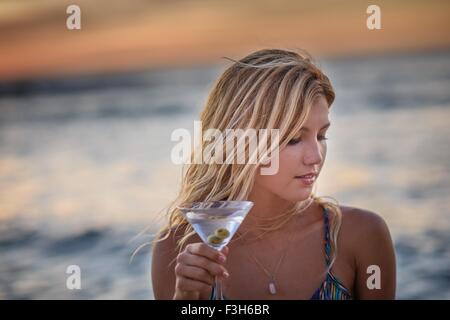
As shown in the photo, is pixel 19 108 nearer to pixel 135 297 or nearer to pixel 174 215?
pixel 135 297

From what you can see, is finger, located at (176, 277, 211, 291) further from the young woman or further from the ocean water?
the ocean water

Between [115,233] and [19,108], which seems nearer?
[115,233]

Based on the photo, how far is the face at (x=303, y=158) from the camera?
9.60 feet

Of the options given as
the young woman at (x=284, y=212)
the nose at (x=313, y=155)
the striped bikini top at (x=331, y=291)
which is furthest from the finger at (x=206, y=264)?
the nose at (x=313, y=155)

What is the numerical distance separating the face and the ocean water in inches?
63.7

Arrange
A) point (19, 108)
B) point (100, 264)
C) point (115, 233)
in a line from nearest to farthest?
point (100, 264)
point (115, 233)
point (19, 108)

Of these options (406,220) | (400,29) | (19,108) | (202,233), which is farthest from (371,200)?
(19,108)

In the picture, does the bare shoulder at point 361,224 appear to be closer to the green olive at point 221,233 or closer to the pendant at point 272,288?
the pendant at point 272,288

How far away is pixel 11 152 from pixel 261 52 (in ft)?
31.5

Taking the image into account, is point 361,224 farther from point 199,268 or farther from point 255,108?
point 199,268

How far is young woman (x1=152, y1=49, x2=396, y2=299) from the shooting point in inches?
116

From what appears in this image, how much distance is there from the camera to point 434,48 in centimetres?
1416

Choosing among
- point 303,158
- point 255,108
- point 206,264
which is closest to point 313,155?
point 303,158

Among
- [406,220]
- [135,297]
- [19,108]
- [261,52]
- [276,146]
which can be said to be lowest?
[135,297]
